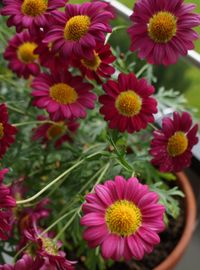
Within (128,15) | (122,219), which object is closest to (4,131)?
(122,219)

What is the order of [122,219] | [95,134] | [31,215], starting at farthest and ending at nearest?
[95,134] < [31,215] < [122,219]

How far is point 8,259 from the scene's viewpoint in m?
0.97

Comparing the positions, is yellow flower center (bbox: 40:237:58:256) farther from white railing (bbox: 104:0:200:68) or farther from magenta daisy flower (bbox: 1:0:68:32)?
white railing (bbox: 104:0:200:68)

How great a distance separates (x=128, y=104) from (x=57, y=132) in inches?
7.9

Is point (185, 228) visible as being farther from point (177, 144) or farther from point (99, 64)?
point (99, 64)

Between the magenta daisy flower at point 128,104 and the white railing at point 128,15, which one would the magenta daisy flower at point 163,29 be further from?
the white railing at point 128,15

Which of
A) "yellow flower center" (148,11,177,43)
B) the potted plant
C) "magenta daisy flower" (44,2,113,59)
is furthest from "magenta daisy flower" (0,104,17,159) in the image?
"yellow flower center" (148,11,177,43)

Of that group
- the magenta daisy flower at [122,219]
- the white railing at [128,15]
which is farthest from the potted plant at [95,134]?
the white railing at [128,15]

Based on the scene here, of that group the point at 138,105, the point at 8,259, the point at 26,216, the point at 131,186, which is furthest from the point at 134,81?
the point at 8,259

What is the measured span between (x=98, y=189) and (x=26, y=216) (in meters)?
0.29

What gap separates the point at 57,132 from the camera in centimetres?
81

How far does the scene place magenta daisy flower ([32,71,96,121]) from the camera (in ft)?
2.16

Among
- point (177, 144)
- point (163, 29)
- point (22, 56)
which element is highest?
point (163, 29)

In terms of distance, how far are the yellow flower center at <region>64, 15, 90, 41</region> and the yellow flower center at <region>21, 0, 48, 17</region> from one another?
47mm
